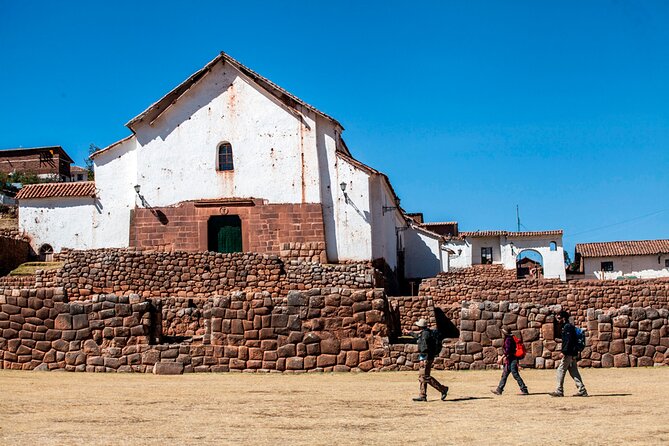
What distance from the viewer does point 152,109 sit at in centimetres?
3331

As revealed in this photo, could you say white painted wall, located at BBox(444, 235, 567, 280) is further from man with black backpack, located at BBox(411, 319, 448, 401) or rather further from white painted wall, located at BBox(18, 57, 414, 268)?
man with black backpack, located at BBox(411, 319, 448, 401)

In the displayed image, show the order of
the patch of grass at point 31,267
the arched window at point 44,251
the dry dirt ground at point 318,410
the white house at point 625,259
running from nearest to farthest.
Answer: the dry dirt ground at point 318,410 < the patch of grass at point 31,267 < the arched window at point 44,251 < the white house at point 625,259

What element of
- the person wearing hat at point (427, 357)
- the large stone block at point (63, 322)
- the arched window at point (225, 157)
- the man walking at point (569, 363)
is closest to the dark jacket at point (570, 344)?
the man walking at point (569, 363)

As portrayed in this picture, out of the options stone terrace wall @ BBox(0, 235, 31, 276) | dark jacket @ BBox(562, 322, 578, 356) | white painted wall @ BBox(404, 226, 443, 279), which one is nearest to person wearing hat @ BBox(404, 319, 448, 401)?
dark jacket @ BBox(562, 322, 578, 356)

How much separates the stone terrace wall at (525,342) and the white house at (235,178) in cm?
1401

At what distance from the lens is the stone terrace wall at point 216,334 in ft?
56.6

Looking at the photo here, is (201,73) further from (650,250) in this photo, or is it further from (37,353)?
(650,250)

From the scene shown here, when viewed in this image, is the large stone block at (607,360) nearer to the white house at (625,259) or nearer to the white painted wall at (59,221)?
the white painted wall at (59,221)

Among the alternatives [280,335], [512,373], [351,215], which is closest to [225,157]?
[351,215]

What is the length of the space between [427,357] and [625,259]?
55222 millimetres

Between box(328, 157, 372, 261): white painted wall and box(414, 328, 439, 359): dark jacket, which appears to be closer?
box(414, 328, 439, 359): dark jacket

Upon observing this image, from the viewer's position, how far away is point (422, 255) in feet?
144

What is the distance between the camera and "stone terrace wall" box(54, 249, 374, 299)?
27375 mm

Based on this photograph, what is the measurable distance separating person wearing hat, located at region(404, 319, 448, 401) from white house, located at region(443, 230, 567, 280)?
150 feet
